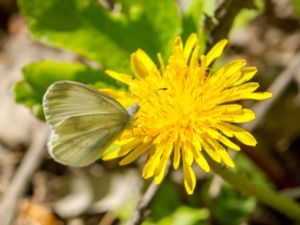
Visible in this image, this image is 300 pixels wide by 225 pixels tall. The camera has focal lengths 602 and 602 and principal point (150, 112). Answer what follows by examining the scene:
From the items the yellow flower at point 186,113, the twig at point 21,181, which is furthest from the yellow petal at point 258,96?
the twig at point 21,181

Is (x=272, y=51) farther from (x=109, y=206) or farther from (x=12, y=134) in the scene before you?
(x=12, y=134)

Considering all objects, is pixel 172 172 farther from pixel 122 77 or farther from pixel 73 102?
pixel 73 102

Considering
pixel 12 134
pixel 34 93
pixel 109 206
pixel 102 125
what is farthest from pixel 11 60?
pixel 102 125

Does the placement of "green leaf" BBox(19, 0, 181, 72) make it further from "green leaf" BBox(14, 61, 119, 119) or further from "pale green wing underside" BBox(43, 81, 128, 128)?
"pale green wing underside" BBox(43, 81, 128, 128)

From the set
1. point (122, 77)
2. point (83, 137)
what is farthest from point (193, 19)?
point (83, 137)

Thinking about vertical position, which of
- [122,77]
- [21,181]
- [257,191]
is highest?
[122,77]

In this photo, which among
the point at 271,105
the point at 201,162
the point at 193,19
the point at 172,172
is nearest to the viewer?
the point at 201,162
